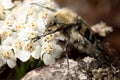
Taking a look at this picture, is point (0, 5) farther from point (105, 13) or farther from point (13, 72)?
point (105, 13)

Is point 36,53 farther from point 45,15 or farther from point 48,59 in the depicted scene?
point 45,15

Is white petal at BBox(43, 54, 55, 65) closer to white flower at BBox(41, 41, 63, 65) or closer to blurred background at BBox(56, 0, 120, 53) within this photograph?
white flower at BBox(41, 41, 63, 65)

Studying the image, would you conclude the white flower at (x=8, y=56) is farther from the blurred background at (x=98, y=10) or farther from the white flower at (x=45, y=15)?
the blurred background at (x=98, y=10)

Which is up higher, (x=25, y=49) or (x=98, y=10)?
(x=25, y=49)

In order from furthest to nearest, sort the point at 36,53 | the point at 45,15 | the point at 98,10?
the point at 98,10 < the point at 45,15 < the point at 36,53

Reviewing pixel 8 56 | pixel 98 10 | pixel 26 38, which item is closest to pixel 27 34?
pixel 26 38

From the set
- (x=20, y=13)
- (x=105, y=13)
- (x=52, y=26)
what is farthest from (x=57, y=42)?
(x=105, y=13)

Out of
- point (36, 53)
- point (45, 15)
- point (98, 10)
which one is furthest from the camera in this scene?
point (98, 10)
